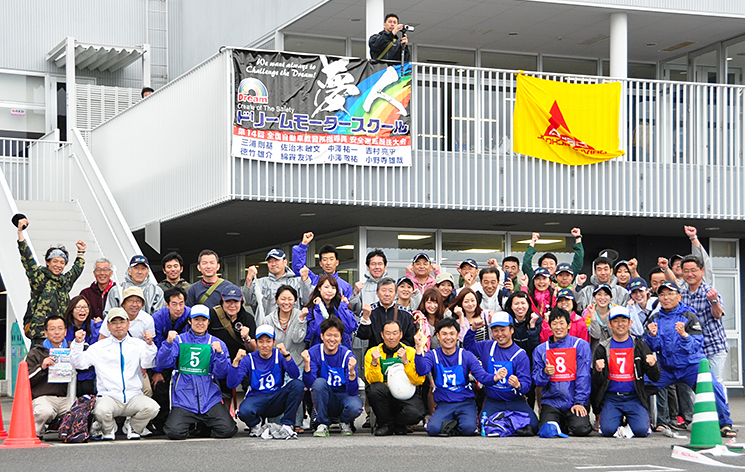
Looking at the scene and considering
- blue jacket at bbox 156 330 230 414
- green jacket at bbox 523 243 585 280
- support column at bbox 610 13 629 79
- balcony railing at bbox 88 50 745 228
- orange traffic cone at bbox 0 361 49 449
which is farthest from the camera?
support column at bbox 610 13 629 79

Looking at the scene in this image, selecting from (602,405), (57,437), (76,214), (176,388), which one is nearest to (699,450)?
(602,405)

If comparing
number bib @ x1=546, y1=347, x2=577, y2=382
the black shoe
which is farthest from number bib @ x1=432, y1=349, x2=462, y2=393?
number bib @ x1=546, y1=347, x2=577, y2=382

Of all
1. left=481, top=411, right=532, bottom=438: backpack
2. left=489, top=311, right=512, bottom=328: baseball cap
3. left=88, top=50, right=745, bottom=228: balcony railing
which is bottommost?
A: left=481, top=411, right=532, bottom=438: backpack

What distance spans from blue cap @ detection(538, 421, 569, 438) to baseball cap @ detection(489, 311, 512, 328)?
45.9 inches

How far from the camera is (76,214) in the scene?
18.4m

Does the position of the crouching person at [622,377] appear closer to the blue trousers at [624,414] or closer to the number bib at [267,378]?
the blue trousers at [624,414]

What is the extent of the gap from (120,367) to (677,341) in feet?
20.6

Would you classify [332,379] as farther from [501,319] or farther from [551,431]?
[551,431]

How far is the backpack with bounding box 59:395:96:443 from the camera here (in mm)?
10711

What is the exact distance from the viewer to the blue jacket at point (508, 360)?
11320mm

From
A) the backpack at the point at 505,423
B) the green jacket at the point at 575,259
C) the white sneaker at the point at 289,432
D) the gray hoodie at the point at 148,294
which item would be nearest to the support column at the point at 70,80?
the gray hoodie at the point at 148,294

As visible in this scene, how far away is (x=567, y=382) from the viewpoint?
37.2 feet

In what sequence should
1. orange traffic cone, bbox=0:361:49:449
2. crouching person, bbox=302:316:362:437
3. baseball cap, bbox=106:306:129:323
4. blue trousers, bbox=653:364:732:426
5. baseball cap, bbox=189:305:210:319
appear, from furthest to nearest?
blue trousers, bbox=653:364:732:426 < crouching person, bbox=302:316:362:437 < baseball cap, bbox=189:305:210:319 < baseball cap, bbox=106:306:129:323 < orange traffic cone, bbox=0:361:49:449

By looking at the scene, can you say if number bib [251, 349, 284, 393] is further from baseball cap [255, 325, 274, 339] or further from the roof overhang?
the roof overhang
